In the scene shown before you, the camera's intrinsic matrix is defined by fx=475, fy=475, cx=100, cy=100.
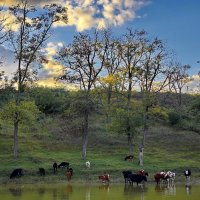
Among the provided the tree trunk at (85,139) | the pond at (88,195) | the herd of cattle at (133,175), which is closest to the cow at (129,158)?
the tree trunk at (85,139)

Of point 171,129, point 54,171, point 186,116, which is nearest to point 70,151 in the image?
point 54,171

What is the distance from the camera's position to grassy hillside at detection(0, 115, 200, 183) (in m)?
55.2

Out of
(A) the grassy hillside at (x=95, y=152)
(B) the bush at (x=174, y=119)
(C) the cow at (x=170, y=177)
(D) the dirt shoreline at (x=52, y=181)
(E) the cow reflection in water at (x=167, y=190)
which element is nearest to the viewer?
(E) the cow reflection in water at (x=167, y=190)

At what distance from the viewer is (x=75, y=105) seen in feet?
222

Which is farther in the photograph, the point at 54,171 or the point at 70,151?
the point at 70,151

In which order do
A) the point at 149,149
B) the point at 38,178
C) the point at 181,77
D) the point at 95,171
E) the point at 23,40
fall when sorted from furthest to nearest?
the point at 181,77, the point at 149,149, the point at 23,40, the point at 95,171, the point at 38,178

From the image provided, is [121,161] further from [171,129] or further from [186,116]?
[186,116]

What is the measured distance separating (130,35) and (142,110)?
1475 centimetres

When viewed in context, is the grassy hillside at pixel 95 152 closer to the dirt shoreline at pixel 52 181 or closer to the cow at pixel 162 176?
the dirt shoreline at pixel 52 181

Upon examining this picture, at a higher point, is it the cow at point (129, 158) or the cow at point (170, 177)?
the cow at point (129, 158)

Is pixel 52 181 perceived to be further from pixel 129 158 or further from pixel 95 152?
pixel 95 152

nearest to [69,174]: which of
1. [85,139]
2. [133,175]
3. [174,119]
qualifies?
[133,175]

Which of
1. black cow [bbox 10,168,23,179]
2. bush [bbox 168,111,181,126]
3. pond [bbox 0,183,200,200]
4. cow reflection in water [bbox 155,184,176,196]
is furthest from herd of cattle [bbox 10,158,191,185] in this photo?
bush [bbox 168,111,181,126]

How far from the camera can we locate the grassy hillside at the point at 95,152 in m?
55.2
